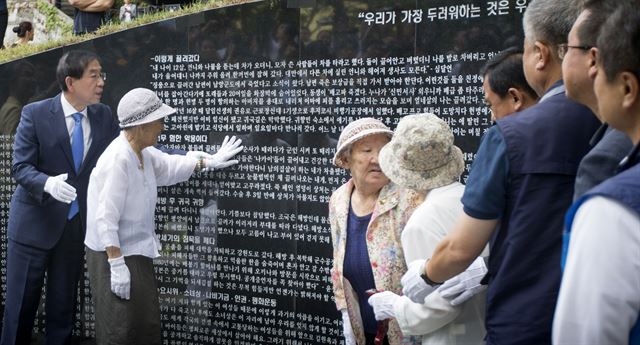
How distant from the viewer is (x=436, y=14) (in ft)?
16.5

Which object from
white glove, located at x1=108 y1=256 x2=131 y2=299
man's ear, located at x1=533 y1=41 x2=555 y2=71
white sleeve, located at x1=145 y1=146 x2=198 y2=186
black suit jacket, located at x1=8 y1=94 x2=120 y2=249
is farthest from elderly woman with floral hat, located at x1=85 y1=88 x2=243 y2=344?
man's ear, located at x1=533 y1=41 x2=555 y2=71

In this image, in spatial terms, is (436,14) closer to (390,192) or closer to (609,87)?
(390,192)

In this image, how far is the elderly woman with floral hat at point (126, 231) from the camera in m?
5.14

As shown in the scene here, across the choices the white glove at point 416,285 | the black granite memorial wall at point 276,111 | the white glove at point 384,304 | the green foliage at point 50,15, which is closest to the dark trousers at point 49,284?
the black granite memorial wall at point 276,111

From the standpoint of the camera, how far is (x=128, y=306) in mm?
5238

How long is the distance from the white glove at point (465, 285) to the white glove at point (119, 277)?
2621 millimetres

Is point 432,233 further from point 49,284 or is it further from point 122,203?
point 49,284

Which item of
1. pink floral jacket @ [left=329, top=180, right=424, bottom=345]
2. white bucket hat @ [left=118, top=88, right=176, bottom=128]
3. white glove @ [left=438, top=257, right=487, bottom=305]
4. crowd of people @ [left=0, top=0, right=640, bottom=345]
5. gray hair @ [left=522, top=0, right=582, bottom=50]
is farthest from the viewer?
white bucket hat @ [left=118, top=88, right=176, bottom=128]

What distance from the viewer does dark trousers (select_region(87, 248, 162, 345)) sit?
17.1 ft

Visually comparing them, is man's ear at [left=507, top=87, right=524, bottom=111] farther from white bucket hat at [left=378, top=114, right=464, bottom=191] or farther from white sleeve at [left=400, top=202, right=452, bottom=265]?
white sleeve at [left=400, top=202, right=452, bottom=265]

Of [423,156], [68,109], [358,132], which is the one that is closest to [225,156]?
[68,109]

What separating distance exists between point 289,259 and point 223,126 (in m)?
1.08

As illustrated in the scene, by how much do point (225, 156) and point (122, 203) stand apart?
3.07ft

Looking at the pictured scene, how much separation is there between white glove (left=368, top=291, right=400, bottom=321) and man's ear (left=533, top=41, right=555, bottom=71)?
118 cm
